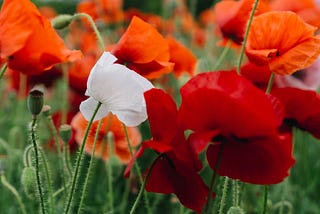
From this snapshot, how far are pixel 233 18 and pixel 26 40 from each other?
1.91 feet

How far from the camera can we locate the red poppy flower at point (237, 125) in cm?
89

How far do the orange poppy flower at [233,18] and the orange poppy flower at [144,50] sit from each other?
26 centimetres

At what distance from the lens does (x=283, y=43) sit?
115 cm

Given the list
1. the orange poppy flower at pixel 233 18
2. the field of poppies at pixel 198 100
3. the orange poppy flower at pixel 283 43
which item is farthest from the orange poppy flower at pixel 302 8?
the orange poppy flower at pixel 283 43

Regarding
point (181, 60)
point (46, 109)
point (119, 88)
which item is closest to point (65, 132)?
point (46, 109)

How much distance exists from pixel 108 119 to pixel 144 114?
0.75 metres

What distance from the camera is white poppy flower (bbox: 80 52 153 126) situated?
3.38 feet

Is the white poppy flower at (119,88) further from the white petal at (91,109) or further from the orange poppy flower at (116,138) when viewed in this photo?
the orange poppy flower at (116,138)

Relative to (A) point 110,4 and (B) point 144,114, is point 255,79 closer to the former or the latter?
(B) point 144,114

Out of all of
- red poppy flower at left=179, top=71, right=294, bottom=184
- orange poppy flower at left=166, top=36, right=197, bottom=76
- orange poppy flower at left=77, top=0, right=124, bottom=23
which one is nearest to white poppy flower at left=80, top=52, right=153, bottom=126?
red poppy flower at left=179, top=71, right=294, bottom=184

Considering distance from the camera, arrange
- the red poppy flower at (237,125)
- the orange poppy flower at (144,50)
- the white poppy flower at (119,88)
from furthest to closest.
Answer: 1. the orange poppy flower at (144,50)
2. the white poppy flower at (119,88)
3. the red poppy flower at (237,125)

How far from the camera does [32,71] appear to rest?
1088 mm

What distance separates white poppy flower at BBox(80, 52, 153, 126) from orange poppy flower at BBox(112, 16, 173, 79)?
0.21 m

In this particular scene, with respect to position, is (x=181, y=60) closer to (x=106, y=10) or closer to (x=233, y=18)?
(x=233, y=18)
